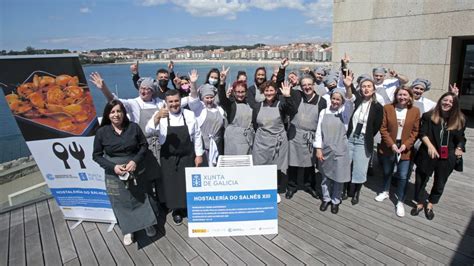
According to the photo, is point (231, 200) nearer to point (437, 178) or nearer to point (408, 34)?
point (437, 178)

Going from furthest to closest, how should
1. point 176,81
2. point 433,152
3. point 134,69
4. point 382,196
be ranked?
point 176,81, point 134,69, point 382,196, point 433,152

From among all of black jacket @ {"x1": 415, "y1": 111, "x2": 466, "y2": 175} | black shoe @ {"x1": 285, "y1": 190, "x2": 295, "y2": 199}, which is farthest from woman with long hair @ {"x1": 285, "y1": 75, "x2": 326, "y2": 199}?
black jacket @ {"x1": 415, "y1": 111, "x2": 466, "y2": 175}

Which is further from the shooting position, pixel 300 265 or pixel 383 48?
pixel 383 48

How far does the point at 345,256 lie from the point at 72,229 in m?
3.17

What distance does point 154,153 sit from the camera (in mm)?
3250

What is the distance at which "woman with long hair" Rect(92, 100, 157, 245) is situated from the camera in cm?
270

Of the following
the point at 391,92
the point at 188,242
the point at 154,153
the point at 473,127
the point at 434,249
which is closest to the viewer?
the point at 434,249

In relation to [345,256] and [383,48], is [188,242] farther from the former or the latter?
[383,48]

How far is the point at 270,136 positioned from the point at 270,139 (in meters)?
0.04

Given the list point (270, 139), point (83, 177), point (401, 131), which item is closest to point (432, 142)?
point (401, 131)

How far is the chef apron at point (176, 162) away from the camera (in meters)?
3.10

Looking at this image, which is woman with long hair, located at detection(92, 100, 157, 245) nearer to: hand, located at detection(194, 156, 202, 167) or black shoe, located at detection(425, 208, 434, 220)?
hand, located at detection(194, 156, 202, 167)

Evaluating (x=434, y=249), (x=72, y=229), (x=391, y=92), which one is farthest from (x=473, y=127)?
(x=72, y=229)

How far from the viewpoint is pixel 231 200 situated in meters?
3.00
